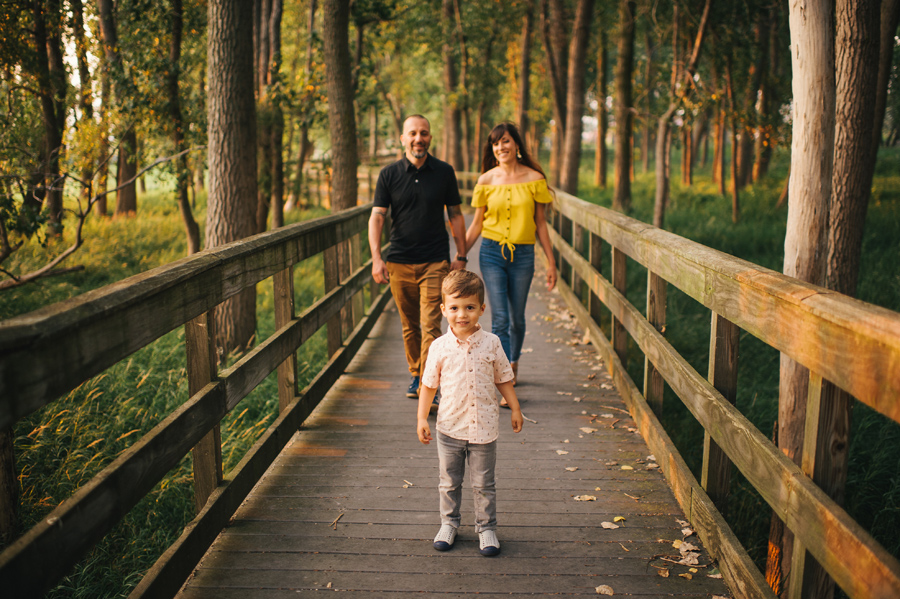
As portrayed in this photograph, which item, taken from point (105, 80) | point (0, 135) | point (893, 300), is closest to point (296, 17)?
point (105, 80)

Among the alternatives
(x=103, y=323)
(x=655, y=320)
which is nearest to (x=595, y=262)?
(x=655, y=320)

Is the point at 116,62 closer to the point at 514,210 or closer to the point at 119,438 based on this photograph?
the point at 119,438

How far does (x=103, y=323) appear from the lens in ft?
7.44

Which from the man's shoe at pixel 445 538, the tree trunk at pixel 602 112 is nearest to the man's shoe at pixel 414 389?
the man's shoe at pixel 445 538

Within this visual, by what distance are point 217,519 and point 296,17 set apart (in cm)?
2460

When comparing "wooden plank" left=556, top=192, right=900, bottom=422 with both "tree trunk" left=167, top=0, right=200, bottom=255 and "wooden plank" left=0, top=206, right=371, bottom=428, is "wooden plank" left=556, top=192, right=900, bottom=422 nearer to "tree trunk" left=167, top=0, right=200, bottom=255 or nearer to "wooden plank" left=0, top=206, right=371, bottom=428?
"wooden plank" left=0, top=206, right=371, bottom=428

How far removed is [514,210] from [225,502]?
3.04 m

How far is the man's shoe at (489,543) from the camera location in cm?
321

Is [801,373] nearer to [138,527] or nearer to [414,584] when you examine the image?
[414,584]

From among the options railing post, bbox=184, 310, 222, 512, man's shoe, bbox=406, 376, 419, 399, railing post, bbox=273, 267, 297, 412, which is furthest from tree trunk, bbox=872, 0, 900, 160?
railing post, bbox=184, 310, 222, 512

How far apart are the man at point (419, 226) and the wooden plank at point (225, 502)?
94 centimetres

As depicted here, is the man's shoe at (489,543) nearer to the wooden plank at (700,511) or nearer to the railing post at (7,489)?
the wooden plank at (700,511)

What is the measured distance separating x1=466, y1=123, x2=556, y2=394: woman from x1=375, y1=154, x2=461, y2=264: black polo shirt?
1.11ft

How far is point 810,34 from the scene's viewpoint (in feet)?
11.5
